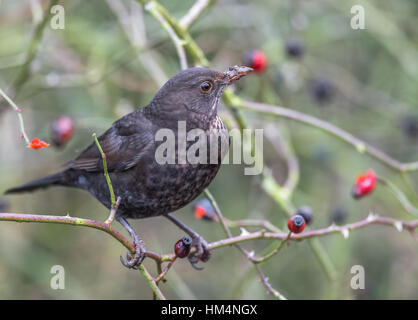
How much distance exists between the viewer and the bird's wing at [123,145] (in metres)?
3.50

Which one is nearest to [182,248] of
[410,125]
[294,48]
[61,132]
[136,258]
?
[136,258]

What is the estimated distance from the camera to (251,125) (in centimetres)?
530

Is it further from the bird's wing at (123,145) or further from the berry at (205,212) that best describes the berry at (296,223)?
the bird's wing at (123,145)

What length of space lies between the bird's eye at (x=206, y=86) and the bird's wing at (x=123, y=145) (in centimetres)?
41

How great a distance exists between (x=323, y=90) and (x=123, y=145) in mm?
2269

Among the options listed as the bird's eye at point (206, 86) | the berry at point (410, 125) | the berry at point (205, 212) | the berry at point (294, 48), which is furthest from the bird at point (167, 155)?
the berry at point (410, 125)

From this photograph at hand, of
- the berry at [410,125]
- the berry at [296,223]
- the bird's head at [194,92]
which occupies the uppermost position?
the berry at [410,125]

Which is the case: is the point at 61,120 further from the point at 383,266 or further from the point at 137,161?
the point at 383,266

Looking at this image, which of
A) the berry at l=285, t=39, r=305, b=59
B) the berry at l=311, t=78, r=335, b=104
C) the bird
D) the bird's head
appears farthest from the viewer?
the berry at l=311, t=78, r=335, b=104

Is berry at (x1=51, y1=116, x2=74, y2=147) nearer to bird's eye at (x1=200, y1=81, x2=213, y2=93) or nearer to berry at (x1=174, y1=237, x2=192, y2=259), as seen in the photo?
bird's eye at (x1=200, y1=81, x2=213, y2=93)

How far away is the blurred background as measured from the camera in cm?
523

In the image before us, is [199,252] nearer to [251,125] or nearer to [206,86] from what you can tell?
[206,86]

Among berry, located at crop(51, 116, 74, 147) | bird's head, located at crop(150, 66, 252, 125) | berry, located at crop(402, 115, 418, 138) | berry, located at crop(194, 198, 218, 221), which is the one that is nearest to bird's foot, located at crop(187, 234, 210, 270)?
berry, located at crop(194, 198, 218, 221)
